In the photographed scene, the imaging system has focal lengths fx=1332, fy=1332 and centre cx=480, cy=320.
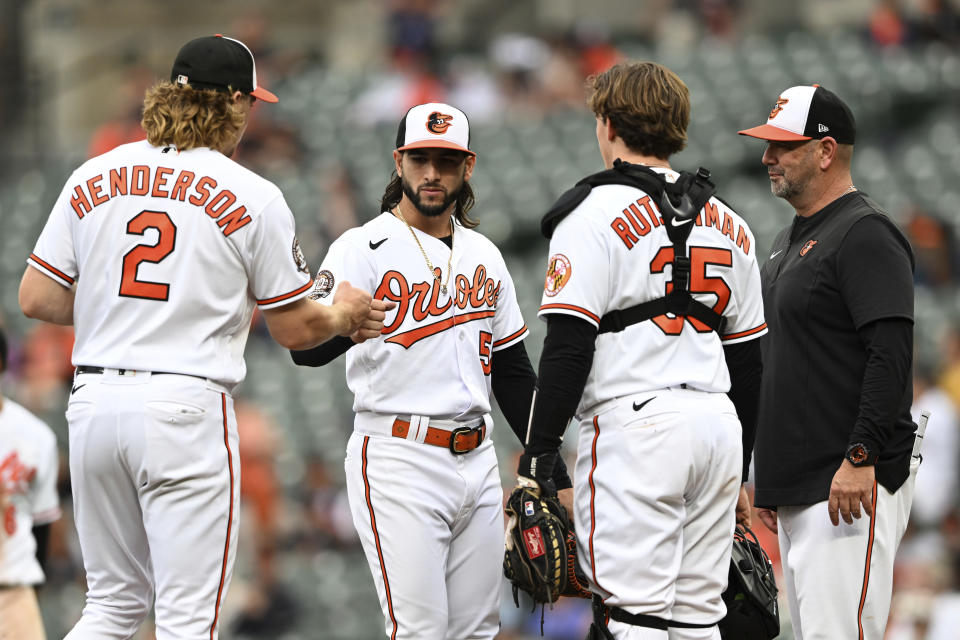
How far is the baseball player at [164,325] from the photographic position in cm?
372

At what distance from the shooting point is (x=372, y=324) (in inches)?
160

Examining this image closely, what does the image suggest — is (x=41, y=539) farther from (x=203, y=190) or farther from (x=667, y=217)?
(x=667, y=217)

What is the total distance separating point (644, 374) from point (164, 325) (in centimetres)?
138

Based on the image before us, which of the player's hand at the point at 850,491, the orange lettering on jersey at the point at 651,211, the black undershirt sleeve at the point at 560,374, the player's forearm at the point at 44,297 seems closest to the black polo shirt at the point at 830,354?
the player's hand at the point at 850,491

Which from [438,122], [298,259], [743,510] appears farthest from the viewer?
[743,510]

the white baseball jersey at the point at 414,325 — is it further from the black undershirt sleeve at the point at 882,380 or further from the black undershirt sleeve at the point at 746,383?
the black undershirt sleeve at the point at 882,380

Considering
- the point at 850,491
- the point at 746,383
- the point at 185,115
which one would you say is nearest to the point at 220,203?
the point at 185,115

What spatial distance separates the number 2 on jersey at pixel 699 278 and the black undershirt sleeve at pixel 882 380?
1.68ft

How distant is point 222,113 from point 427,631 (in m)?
1.66

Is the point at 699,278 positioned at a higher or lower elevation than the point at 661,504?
higher

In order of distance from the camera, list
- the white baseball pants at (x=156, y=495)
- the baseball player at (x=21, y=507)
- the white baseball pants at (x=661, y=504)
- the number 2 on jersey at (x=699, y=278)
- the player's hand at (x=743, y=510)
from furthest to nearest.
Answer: the baseball player at (x=21, y=507)
the player's hand at (x=743, y=510)
the number 2 on jersey at (x=699, y=278)
the white baseball pants at (x=661, y=504)
the white baseball pants at (x=156, y=495)

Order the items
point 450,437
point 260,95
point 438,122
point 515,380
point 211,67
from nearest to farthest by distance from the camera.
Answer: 1. point 211,67
2. point 260,95
3. point 450,437
4. point 438,122
5. point 515,380

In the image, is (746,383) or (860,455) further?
(746,383)

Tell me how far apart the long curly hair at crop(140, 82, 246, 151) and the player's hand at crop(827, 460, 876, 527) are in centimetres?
214
